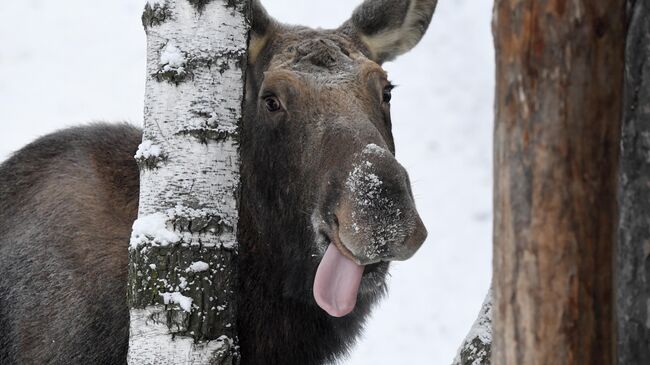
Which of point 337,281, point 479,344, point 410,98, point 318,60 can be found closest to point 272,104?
point 318,60

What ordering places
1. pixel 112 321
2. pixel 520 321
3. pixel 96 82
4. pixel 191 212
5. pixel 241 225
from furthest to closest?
pixel 96 82
pixel 241 225
pixel 112 321
pixel 191 212
pixel 520 321

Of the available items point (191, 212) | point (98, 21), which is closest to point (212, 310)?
point (191, 212)

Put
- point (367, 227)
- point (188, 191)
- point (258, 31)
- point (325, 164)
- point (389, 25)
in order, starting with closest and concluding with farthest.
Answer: point (188, 191) → point (367, 227) → point (325, 164) → point (258, 31) → point (389, 25)

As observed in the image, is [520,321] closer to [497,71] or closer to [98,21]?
[497,71]

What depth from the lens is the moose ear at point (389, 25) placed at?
15.7ft

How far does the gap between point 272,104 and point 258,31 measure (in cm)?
47

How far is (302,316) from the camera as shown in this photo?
4305 mm

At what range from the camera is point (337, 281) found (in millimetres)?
3727

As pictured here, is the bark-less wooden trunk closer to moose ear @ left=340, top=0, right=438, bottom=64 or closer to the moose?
the moose

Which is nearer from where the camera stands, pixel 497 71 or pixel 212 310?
pixel 497 71

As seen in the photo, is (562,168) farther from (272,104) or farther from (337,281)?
(272,104)

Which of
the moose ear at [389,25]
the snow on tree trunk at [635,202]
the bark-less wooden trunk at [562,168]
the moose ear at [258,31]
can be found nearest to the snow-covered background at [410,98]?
the moose ear at [389,25]

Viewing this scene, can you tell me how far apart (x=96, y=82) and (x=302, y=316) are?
6201mm

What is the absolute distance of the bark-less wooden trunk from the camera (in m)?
2.35
